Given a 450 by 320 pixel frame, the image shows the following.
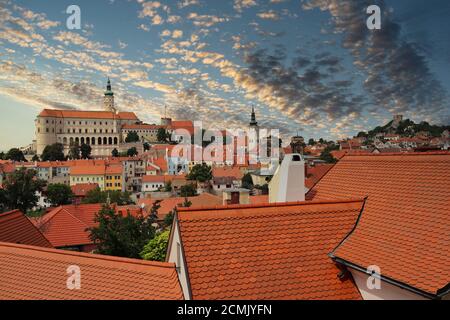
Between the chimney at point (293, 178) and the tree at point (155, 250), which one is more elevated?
the chimney at point (293, 178)

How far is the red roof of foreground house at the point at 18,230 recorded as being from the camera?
11734 millimetres

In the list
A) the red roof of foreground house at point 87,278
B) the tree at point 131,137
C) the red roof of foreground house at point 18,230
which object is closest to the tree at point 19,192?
the red roof of foreground house at point 18,230

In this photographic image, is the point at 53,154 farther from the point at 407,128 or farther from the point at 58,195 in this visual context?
the point at 407,128

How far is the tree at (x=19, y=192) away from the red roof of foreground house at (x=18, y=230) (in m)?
50.8

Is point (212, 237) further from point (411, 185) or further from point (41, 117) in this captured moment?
point (41, 117)

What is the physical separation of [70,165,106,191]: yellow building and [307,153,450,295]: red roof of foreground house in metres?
101

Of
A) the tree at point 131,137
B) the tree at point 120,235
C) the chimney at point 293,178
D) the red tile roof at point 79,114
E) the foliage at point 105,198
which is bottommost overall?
the foliage at point 105,198

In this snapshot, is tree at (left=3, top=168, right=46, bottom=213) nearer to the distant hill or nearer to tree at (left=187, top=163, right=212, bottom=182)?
tree at (left=187, top=163, right=212, bottom=182)

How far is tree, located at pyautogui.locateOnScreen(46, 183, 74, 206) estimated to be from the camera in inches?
2972

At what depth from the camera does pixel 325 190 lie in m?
10.0

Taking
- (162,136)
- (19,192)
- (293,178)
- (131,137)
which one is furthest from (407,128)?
(293,178)

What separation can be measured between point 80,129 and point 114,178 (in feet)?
251

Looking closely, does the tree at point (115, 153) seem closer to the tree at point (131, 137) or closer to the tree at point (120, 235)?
the tree at point (131, 137)
